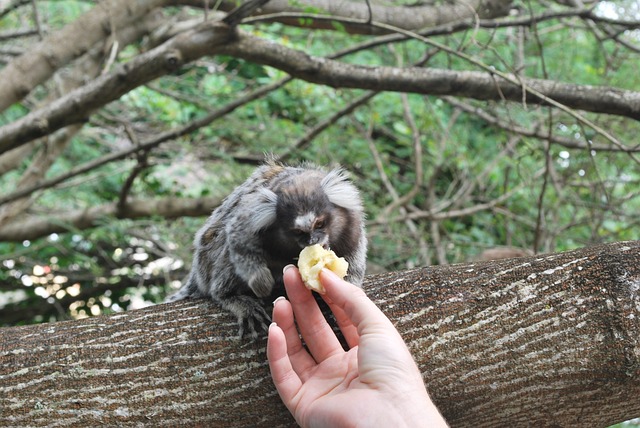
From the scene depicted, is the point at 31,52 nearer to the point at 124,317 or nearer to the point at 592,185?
the point at 124,317

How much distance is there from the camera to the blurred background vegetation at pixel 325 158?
20.1 ft

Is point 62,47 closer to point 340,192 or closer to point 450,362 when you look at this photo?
point 340,192

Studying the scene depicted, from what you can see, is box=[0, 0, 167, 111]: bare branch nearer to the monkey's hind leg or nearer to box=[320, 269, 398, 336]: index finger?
the monkey's hind leg

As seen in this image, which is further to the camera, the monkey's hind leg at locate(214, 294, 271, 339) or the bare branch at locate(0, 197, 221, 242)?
the bare branch at locate(0, 197, 221, 242)

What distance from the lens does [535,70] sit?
7008mm

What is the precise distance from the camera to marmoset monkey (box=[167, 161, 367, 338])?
2797 mm

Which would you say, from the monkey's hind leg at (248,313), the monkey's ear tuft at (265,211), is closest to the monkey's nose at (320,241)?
the monkey's ear tuft at (265,211)

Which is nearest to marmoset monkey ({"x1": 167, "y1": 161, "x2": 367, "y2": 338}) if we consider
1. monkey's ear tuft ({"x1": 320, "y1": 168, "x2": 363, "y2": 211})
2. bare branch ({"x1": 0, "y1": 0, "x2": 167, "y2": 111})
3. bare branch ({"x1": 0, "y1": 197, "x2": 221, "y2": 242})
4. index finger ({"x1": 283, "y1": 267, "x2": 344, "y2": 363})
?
monkey's ear tuft ({"x1": 320, "y1": 168, "x2": 363, "y2": 211})

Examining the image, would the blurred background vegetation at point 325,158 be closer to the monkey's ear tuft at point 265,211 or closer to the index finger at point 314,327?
the monkey's ear tuft at point 265,211

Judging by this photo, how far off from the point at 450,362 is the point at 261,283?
0.91m

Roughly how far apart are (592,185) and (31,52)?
5.00 meters

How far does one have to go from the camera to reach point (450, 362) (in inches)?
95.9

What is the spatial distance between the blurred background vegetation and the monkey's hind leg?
2887 mm

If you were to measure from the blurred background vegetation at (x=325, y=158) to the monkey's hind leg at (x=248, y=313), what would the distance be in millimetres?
2887
